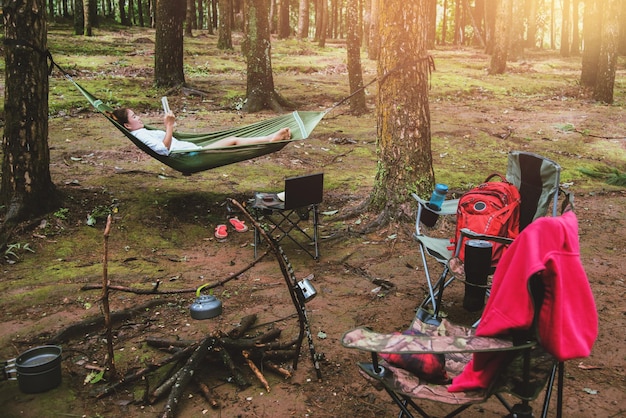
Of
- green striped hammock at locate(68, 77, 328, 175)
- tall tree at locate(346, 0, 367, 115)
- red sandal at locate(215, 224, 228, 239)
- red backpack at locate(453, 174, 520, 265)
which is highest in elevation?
tall tree at locate(346, 0, 367, 115)

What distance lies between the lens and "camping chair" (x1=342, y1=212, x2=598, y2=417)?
5.32 ft

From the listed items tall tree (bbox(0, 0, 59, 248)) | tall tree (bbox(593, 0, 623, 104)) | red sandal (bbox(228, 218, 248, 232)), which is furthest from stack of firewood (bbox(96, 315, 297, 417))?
tall tree (bbox(593, 0, 623, 104))

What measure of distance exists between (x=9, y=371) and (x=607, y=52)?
1031cm

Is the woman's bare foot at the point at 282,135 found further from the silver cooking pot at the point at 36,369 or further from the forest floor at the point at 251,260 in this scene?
→ the silver cooking pot at the point at 36,369

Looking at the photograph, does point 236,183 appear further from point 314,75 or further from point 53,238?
point 314,75

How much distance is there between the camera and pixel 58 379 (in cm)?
255

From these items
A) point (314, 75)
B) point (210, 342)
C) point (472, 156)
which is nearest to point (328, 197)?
point (472, 156)

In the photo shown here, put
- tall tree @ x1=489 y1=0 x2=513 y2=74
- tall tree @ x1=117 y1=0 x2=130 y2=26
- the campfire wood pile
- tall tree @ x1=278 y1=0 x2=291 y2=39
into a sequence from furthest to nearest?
tall tree @ x1=117 y1=0 x2=130 y2=26 → tall tree @ x1=278 y1=0 x2=291 y2=39 → tall tree @ x1=489 y1=0 x2=513 y2=74 → the campfire wood pile

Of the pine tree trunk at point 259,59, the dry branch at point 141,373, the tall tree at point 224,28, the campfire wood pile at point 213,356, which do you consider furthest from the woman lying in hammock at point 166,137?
the tall tree at point 224,28

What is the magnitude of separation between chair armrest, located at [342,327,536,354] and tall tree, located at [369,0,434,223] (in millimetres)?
2795

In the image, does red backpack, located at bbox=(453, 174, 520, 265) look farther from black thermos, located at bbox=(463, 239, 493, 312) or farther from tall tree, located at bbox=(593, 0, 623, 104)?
tall tree, located at bbox=(593, 0, 623, 104)

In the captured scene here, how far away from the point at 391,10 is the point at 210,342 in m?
3.00

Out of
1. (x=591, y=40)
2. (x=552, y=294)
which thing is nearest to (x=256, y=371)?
(x=552, y=294)

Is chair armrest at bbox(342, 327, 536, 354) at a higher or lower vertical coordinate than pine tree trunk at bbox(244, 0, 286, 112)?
lower
